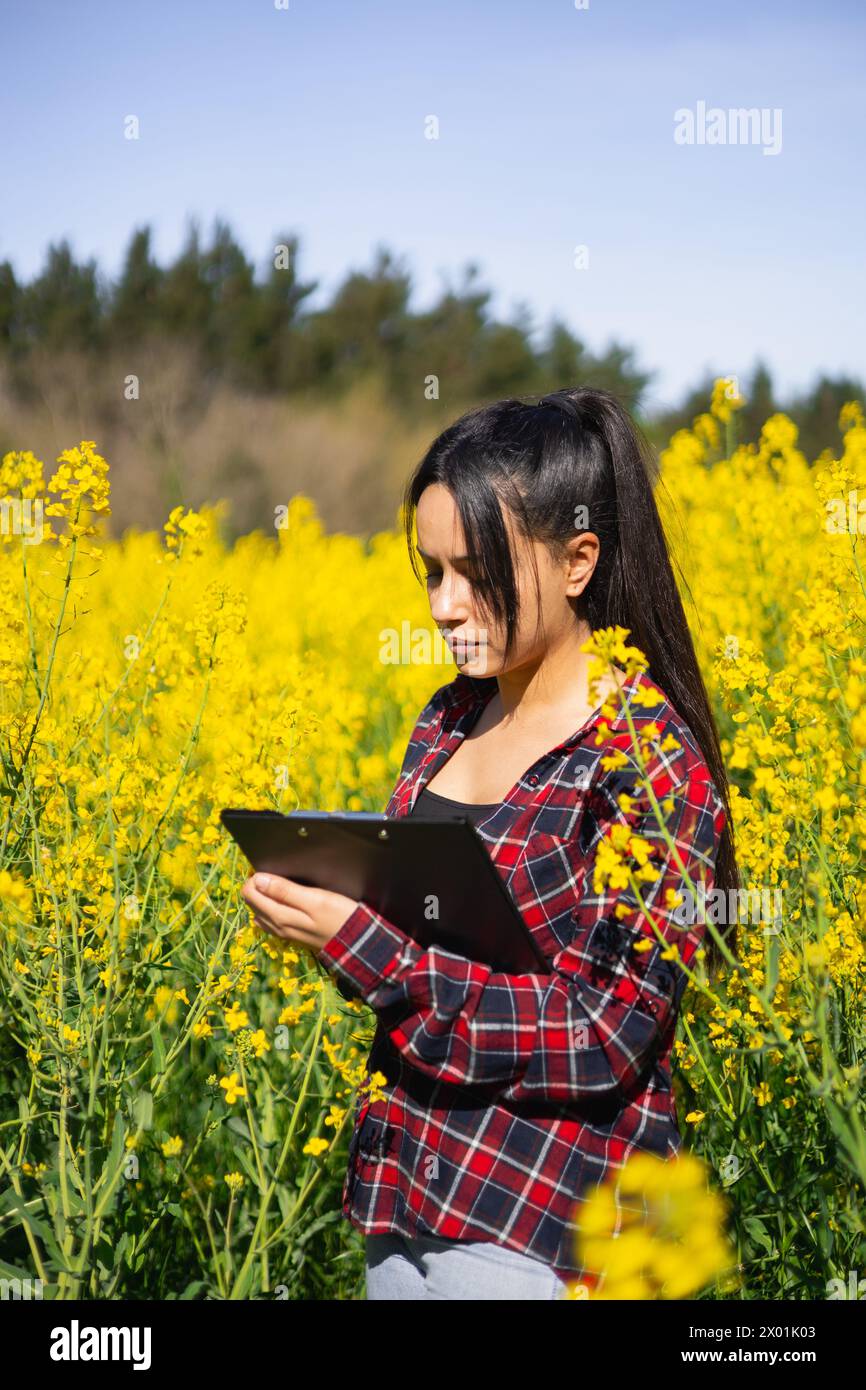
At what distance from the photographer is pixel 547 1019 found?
1363 mm

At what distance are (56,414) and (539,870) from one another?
16.9 metres

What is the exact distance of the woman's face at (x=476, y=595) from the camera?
1.57m

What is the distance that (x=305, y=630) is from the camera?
19.8ft

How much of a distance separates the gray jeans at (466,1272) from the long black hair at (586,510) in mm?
557

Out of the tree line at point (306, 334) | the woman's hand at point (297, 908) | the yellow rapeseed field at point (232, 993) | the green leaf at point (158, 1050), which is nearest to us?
the woman's hand at point (297, 908)

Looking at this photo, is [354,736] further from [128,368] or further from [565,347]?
[565,347]

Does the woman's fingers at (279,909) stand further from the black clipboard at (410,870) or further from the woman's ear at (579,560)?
the woman's ear at (579,560)

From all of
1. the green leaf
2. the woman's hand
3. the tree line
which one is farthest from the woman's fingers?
the tree line

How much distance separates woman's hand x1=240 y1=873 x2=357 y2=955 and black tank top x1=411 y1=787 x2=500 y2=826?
9.3 inches

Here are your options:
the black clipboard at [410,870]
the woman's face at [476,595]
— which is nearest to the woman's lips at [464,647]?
the woman's face at [476,595]

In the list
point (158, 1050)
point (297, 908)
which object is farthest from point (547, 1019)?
point (158, 1050)

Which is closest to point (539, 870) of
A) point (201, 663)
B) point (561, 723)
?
point (561, 723)

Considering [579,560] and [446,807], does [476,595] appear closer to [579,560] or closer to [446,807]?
[579,560]

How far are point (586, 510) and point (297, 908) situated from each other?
0.64m
